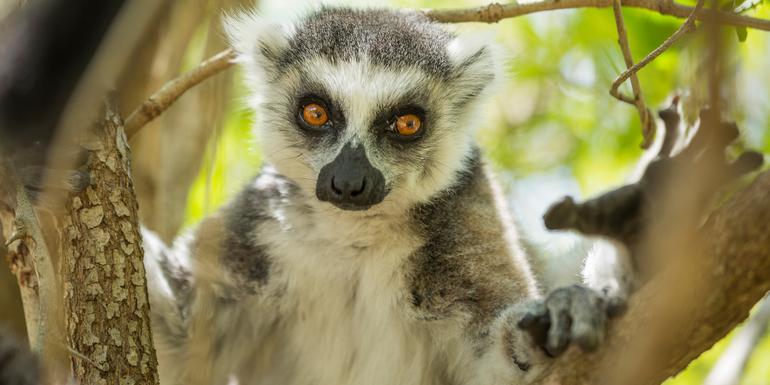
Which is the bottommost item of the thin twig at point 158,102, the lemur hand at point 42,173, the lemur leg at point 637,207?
the lemur leg at point 637,207

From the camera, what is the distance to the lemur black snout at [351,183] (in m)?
3.98

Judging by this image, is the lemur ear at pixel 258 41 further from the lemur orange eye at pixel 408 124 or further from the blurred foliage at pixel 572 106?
the lemur orange eye at pixel 408 124

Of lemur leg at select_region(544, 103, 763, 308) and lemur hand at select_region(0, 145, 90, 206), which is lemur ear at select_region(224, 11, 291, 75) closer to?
lemur hand at select_region(0, 145, 90, 206)

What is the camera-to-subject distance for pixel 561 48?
641 centimetres

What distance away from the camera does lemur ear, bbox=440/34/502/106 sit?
15.8 feet

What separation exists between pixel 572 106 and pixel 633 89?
2.71m

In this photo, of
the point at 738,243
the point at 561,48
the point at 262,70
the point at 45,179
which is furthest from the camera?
the point at 561,48

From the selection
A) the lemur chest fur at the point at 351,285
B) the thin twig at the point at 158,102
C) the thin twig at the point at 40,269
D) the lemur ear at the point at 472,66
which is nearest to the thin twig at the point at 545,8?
the lemur ear at the point at 472,66

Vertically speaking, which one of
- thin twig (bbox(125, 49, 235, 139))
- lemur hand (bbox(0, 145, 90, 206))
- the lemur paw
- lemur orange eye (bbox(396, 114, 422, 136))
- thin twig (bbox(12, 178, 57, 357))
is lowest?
the lemur paw

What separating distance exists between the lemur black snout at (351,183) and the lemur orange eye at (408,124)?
39 centimetres

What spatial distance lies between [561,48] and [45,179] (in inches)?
158

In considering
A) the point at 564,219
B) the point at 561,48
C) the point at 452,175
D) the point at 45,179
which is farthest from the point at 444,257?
the point at 561,48

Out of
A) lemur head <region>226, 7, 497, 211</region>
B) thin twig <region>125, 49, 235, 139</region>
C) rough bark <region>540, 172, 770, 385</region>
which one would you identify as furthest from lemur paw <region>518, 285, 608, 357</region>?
thin twig <region>125, 49, 235, 139</region>

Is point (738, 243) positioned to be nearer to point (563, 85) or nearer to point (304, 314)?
point (304, 314)
